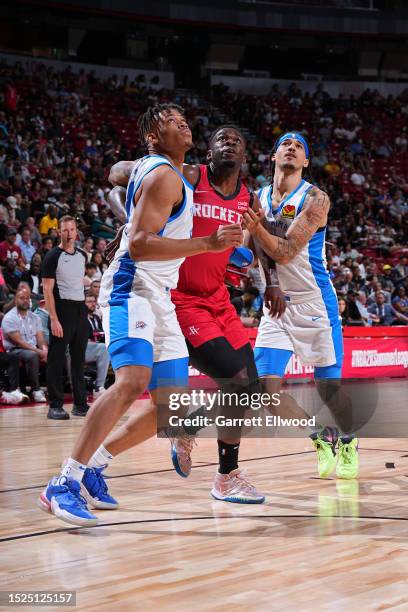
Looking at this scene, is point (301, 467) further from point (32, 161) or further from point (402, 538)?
Result: point (32, 161)

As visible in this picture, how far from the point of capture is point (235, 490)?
4734 millimetres

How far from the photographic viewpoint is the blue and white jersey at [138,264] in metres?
4.20

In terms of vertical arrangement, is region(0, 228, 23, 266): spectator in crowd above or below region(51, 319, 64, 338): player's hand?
above

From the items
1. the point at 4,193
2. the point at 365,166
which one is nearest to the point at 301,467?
the point at 4,193

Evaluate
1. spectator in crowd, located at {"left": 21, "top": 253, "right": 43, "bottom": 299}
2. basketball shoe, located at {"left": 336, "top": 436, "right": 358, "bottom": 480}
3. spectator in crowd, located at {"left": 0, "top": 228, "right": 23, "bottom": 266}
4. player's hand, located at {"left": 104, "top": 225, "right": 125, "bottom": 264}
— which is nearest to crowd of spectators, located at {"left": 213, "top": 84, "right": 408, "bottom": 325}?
spectator in crowd, located at {"left": 21, "top": 253, "right": 43, "bottom": 299}

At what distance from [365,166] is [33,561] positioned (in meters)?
24.3

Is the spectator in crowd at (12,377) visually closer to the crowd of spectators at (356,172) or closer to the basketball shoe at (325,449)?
the basketball shoe at (325,449)

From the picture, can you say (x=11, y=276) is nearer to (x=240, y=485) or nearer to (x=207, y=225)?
(x=207, y=225)

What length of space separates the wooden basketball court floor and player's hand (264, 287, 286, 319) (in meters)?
1.03

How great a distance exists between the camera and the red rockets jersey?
4734mm

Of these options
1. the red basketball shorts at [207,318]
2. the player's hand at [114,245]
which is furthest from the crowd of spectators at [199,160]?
the player's hand at [114,245]

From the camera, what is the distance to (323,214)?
5.43 metres

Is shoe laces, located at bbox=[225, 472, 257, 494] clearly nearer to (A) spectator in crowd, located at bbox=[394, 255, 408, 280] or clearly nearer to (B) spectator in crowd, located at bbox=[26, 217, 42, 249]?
(B) spectator in crowd, located at bbox=[26, 217, 42, 249]

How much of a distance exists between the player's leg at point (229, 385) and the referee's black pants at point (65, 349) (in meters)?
4.11
